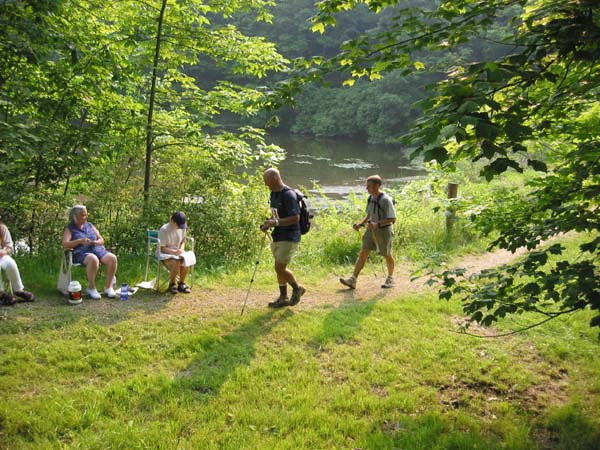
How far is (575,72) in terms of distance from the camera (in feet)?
11.4

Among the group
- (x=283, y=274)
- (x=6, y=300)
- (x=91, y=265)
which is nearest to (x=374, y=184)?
(x=283, y=274)

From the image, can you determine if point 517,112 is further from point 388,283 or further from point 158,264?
point 158,264

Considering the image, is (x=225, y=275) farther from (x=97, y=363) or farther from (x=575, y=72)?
(x=575, y=72)

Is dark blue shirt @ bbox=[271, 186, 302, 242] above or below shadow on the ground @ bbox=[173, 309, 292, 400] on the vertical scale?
above

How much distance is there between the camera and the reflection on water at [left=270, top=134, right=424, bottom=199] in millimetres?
21641

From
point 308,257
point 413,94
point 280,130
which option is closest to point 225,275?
point 308,257

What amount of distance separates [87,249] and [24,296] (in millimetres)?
858

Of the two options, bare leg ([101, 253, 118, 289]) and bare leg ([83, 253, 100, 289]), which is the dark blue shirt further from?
bare leg ([83, 253, 100, 289])

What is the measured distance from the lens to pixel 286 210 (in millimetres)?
5355

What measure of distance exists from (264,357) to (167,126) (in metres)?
4.49

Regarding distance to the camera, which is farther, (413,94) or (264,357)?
(413,94)

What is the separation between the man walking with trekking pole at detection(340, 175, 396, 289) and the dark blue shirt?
1.48 metres

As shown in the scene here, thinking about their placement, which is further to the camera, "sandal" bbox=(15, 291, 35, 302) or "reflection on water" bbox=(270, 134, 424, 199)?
"reflection on water" bbox=(270, 134, 424, 199)

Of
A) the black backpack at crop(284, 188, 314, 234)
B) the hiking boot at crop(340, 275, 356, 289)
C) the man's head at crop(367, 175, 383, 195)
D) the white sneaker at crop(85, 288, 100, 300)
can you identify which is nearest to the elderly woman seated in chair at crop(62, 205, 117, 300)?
the white sneaker at crop(85, 288, 100, 300)
